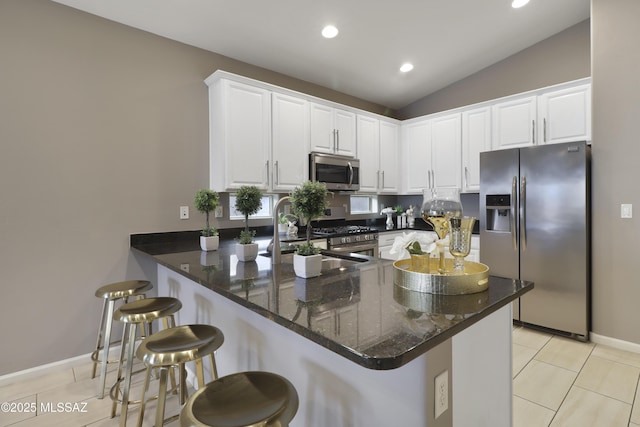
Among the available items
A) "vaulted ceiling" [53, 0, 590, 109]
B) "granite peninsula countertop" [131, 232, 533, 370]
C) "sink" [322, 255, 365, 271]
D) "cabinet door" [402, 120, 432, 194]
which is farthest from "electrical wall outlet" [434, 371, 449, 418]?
"cabinet door" [402, 120, 432, 194]

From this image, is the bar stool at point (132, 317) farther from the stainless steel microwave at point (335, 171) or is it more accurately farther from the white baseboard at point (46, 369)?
the stainless steel microwave at point (335, 171)

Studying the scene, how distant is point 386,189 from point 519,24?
2.41m

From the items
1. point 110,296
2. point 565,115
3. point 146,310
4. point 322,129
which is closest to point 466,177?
point 565,115

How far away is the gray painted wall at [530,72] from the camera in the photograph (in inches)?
140

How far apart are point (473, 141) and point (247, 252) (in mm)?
3431

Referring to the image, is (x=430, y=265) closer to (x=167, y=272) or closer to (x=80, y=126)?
(x=167, y=272)

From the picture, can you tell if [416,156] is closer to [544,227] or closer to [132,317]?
[544,227]

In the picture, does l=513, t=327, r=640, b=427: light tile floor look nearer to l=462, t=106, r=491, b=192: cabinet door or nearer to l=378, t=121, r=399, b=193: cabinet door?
l=462, t=106, r=491, b=192: cabinet door

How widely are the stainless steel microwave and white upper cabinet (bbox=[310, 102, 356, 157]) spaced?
0.34 ft

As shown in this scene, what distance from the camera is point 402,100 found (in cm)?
501

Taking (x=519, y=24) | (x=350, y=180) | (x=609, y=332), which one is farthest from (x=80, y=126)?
(x=609, y=332)

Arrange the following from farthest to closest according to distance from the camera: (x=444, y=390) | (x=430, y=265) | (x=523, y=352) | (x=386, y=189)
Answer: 1. (x=386, y=189)
2. (x=523, y=352)
3. (x=430, y=265)
4. (x=444, y=390)

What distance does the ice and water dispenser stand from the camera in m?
3.34

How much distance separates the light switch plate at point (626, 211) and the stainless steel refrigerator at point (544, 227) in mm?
226
